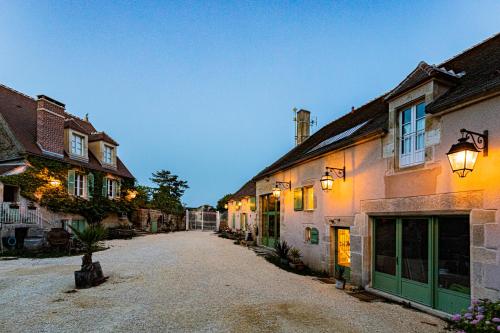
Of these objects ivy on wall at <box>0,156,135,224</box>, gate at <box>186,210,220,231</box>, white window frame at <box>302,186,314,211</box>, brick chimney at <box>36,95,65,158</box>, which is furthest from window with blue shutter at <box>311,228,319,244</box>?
gate at <box>186,210,220,231</box>

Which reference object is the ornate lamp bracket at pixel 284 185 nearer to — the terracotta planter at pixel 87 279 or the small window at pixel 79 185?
the terracotta planter at pixel 87 279

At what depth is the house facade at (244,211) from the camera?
19.6 metres

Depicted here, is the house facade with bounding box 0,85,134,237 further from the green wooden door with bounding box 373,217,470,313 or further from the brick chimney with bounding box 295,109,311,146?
the green wooden door with bounding box 373,217,470,313

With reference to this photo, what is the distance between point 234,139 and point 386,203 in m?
186

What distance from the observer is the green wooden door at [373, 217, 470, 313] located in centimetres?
533

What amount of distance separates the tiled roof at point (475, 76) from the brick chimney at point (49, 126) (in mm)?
17929

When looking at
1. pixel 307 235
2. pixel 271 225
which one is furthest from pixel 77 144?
pixel 307 235

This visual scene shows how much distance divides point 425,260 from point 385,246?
114 cm

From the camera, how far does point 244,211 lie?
22.9 metres

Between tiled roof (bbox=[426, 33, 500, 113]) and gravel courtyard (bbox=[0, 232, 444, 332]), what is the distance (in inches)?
154

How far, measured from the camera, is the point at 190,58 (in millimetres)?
88000

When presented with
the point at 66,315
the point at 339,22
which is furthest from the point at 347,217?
the point at 339,22

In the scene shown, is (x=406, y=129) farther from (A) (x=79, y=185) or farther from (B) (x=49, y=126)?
(A) (x=79, y=185)

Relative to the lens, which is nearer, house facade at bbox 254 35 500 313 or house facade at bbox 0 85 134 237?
house facade at bbox 254 35 500 313
